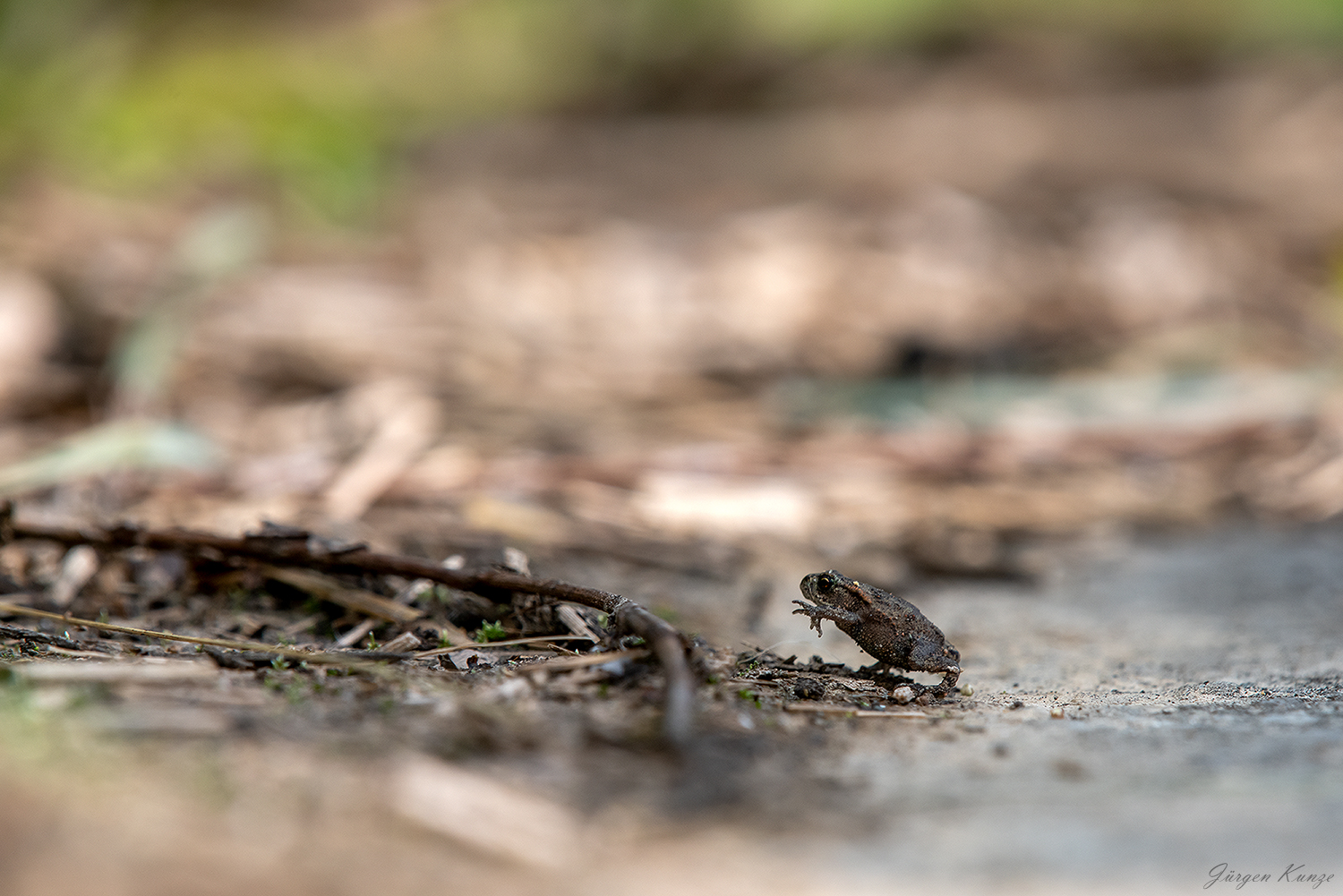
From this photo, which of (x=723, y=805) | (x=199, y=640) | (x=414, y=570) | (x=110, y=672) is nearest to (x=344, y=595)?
(x=414, y=570)

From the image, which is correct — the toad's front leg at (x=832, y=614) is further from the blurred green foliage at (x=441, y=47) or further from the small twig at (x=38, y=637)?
the blurred green foliage at (x=441, y=47)

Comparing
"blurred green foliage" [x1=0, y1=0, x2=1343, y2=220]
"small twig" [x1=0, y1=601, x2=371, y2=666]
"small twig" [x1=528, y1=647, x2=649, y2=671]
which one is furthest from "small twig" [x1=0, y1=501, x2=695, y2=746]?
"blurred green foliage" [x1=0, y1=0, x2=1343, y2=220]

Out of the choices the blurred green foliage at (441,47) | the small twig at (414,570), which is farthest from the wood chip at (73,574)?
the blurred green foliage at (441,47)

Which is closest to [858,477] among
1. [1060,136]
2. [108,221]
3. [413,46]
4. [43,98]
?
[108,221]

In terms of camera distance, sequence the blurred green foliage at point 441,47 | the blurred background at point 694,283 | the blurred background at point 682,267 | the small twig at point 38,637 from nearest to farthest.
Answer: the small twig at point 38,637 < the blurred background at point 694,283 < the blurred background at point 682,267 < the blurred green foliage at point 441,47

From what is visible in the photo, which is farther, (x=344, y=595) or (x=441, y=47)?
(x=441, y=47)

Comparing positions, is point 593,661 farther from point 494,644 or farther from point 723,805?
point 723,805

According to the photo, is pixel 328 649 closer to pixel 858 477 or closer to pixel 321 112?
pixel 858 477
